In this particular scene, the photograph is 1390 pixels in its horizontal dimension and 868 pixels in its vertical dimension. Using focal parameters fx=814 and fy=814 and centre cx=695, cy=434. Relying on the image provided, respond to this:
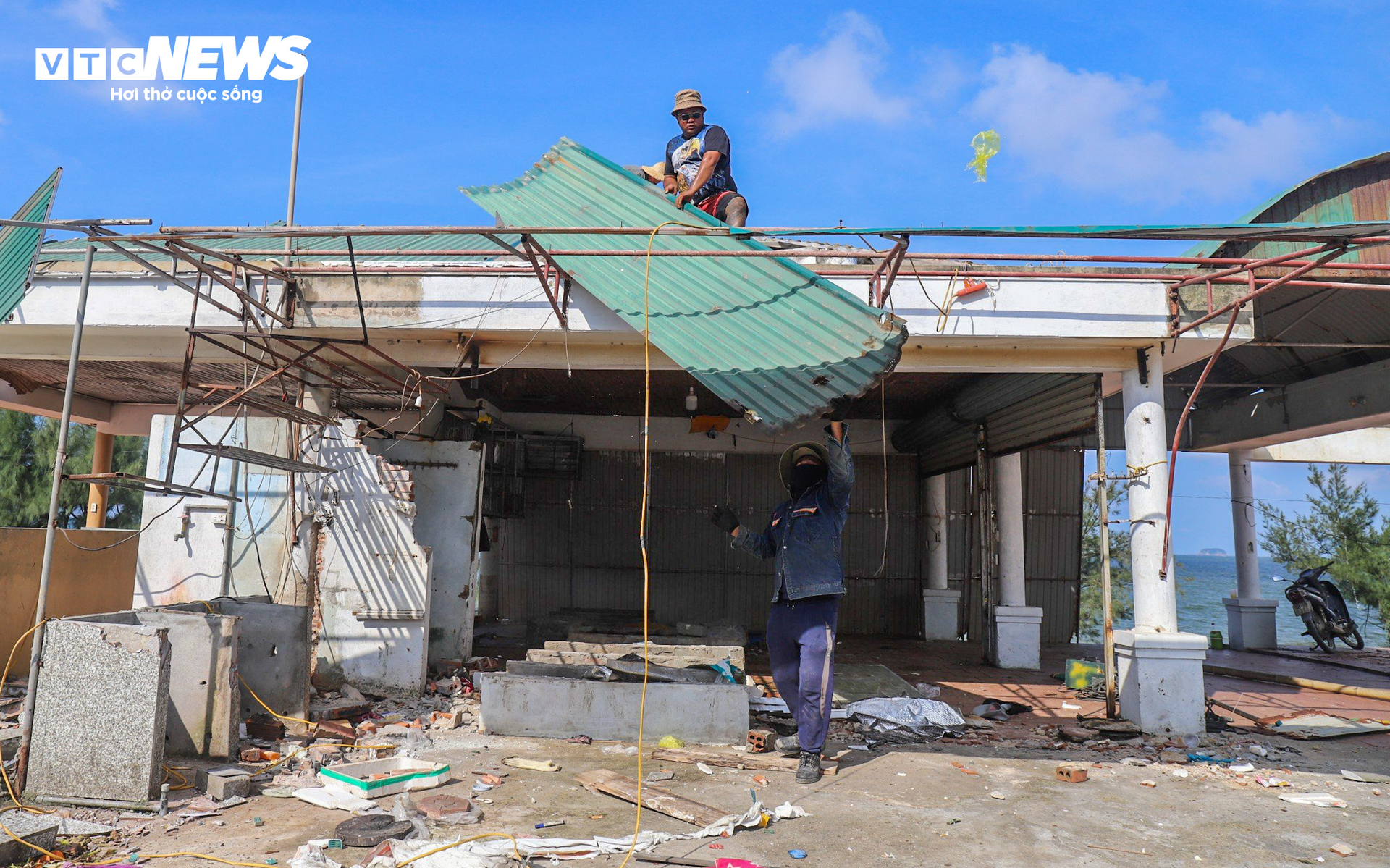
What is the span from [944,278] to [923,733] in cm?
402

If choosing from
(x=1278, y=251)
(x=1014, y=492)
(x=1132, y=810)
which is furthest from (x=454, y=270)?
(x=1278, y=251)

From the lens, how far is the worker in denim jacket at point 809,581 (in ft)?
17.9

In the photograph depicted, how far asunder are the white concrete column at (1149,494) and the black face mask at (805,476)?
3.21 meters

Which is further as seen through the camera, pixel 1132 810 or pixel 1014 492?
pixel 1014 492

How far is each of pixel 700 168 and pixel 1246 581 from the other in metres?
12.9

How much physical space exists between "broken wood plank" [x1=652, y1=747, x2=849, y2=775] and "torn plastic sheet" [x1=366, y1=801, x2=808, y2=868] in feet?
4.08

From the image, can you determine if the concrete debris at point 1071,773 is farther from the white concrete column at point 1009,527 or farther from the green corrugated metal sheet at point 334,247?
the green corrugated metal sheet at point 334,247

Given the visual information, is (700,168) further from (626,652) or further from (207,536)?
(207,536)

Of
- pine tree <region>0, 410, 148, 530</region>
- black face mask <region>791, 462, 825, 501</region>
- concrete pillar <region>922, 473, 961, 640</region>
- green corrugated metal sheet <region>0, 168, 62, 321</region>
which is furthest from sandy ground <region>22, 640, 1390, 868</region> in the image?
pine tree <region>0, 410, 148, 530</region>

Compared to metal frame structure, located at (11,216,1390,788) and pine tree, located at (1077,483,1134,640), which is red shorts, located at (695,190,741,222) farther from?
pine tree, located at (1077,483,1134,640)

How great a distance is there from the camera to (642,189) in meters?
7.55

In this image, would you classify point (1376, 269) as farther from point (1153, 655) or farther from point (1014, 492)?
point (1014, 492)

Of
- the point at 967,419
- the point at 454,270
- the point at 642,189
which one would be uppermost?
the point at 642,189

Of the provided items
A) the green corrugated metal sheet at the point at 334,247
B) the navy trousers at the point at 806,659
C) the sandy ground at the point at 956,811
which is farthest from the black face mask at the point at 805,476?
the green corrugated metal sheet at the point at 334,247
